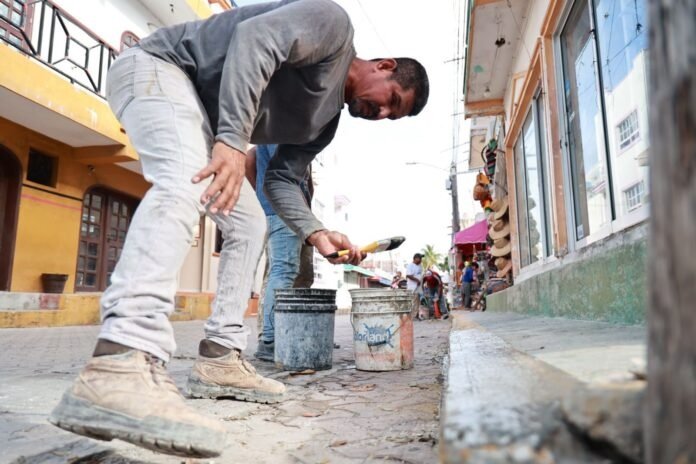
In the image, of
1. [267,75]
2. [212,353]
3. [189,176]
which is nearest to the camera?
[189,176]

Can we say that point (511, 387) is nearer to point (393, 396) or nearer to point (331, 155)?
point (393, 396)

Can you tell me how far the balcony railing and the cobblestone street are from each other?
264 inches

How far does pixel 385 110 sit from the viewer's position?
2410 millimetres

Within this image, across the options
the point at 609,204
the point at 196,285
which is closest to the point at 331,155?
the point at 196,285

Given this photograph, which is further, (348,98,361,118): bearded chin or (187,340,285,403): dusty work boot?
(348,98,361,118): bearded chin

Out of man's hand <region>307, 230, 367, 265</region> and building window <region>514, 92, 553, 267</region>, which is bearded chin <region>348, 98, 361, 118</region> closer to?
man's hand <region>307, 230, 367, 265</region>

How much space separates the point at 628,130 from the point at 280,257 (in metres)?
2.27

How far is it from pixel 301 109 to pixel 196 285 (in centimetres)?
1175

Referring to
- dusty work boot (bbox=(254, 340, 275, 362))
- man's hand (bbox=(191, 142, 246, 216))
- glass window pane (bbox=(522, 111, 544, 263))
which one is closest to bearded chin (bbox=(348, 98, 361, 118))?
man's hand (bbox=(191, 142, 246, 216))

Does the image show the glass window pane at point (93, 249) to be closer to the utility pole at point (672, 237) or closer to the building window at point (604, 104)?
the building window at point (604, 104)

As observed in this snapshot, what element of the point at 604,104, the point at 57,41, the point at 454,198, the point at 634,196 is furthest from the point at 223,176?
the point at 454,198

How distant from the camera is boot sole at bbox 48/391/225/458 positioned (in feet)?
3.85

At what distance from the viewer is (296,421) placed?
186cm

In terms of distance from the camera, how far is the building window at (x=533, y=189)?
16.4 feet
